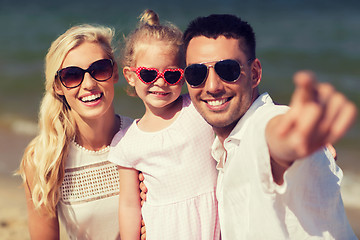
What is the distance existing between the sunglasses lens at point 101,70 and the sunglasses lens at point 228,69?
1113mm

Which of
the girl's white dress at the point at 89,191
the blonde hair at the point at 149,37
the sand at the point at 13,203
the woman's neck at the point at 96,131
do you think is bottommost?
the sand at the point at 13,203

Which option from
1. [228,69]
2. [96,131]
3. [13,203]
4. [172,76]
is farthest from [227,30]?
[13,203]

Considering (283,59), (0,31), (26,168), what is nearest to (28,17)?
(0,31)

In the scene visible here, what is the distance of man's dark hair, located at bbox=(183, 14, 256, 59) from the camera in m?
2.76

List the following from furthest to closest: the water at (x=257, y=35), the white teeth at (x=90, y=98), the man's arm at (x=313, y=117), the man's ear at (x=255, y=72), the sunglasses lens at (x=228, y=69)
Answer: the water at (x=257, y=35), the white teeth at (x=90, y=98), the man's ear at (x=255, y=72), the sunglasses lens at (x=228, y=69), the man's arm at (x=313, y=117)

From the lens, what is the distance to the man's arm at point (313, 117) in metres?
1.62

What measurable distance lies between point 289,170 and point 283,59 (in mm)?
11864

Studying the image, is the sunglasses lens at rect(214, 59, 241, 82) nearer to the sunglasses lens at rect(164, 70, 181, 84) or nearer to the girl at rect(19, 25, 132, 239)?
the sunglasses lens at rect(164, 70, 181, 84)

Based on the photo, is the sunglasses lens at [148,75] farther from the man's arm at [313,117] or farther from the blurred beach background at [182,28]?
the man's arm at [313,117]

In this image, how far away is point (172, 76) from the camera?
3.23 metres

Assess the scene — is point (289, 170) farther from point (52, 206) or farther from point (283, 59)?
point (283, 59)

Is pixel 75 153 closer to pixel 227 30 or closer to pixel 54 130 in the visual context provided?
pixel 54 130

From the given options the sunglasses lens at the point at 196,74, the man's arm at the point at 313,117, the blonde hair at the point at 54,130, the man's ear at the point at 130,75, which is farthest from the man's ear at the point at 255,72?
the blonde hair at the point at 54,130

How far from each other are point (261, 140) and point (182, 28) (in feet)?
48.3
